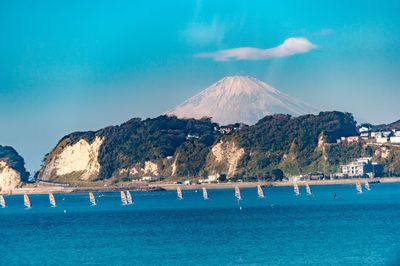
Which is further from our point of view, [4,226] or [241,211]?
[241,211]

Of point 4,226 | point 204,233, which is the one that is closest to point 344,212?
point 204,233

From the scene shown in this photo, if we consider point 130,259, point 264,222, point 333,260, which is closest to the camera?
point 333,260

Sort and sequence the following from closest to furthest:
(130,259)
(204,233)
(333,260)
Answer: (333,260)
(130,259)
(204,233)

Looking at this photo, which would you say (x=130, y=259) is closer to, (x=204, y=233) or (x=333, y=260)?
(x=333, y=260)

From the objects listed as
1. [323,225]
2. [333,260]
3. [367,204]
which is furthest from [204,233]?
[367,204]

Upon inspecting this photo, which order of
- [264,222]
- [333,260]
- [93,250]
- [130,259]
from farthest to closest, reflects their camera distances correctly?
[264,222]
[93,250]
[130,259]
[333,260]

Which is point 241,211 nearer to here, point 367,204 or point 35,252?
point 367,204
